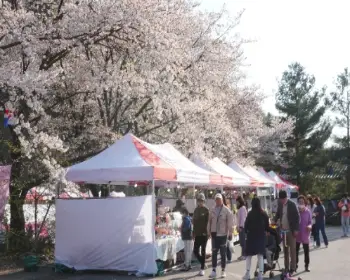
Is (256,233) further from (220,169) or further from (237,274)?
(220,169)

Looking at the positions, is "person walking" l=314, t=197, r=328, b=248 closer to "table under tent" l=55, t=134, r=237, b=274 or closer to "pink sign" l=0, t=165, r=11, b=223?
"table under tent" l=55, t=134, r=237, b=274

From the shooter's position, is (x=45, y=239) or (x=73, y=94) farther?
(x=73, y=94)

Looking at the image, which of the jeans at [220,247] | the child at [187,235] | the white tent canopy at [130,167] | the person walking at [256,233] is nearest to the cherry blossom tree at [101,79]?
the white tent canopy at [130,167]

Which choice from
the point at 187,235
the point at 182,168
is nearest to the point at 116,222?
the point at 187,235

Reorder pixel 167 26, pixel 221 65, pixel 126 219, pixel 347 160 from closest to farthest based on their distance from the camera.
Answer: pixel 126 219 → pixel 167 26 → pixel 221 65 → pixel 347 160

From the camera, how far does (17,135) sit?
586 inches

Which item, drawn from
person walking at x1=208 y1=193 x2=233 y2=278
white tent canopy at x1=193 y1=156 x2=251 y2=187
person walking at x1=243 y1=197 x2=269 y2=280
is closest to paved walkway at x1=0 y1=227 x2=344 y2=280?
person walking at x1=208 y1=193 x2=233 y2=278

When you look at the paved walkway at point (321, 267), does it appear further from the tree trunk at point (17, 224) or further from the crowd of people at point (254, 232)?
the tree trunk at point (17, 224)

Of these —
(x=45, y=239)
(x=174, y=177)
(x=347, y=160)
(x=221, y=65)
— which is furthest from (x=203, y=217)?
(x=347, y=160)

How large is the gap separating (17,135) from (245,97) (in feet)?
53.4

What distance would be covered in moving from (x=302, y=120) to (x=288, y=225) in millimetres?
39245

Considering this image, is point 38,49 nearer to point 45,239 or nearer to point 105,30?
point 105,30

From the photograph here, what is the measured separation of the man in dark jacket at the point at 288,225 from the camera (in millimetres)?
11656

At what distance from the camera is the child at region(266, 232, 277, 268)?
39.6 ft
